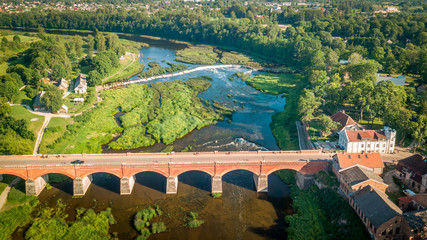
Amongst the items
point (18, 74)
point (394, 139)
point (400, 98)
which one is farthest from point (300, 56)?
point (18, 74)

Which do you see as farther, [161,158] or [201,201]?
[161,158]

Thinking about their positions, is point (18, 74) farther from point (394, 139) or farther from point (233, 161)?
point (394, 139)

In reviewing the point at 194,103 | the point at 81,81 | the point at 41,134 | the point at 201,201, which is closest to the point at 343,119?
the point at 201,201

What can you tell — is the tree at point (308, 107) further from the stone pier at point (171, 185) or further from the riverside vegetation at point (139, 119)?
the stone pier at point (171, 185)

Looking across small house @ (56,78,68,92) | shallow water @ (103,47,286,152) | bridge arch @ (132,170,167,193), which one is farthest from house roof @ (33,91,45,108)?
bridge arch @ (132,170,167,193)

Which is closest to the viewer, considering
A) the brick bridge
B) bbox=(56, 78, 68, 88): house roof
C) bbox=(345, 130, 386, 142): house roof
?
the brick bridge

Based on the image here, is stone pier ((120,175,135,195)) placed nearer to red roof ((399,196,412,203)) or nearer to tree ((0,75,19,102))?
red roof ((399,196,412,203))

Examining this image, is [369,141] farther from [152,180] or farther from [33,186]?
[33,186]
